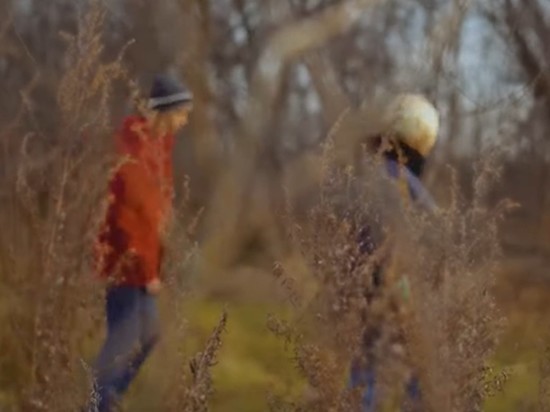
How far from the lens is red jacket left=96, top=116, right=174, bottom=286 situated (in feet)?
17.6

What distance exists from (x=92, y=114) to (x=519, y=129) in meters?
8.36

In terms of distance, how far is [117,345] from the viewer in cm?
557

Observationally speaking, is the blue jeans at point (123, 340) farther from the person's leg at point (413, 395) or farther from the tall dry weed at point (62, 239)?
the person's leg at point (413, 395)

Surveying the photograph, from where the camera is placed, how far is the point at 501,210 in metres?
4.48

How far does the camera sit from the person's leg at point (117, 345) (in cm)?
533

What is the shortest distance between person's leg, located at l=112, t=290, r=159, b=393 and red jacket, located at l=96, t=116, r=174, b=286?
0.46 feet

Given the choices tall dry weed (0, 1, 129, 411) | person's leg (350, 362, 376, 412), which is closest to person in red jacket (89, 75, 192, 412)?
tall dry weed (0, 1, 129, 411)

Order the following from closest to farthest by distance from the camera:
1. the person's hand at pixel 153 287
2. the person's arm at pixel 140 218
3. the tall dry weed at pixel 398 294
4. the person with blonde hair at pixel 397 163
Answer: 1. the tall dry weed at pixel 398 294
2. the person with blonde hair at pixel 397 163
3. the person's arm at pixel 140 218
4. the person's hand at pixel 153 287

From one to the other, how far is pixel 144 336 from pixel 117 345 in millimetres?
200

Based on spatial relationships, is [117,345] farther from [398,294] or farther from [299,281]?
[398,294]

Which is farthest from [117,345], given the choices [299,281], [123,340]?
[299,281]

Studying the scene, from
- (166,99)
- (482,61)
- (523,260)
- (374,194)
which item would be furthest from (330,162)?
(523,260)

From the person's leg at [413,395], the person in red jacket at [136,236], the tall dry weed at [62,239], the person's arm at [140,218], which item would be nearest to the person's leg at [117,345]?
the person in red jacket at [136,236]

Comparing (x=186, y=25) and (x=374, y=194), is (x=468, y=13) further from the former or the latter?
(x=374, y=194)
